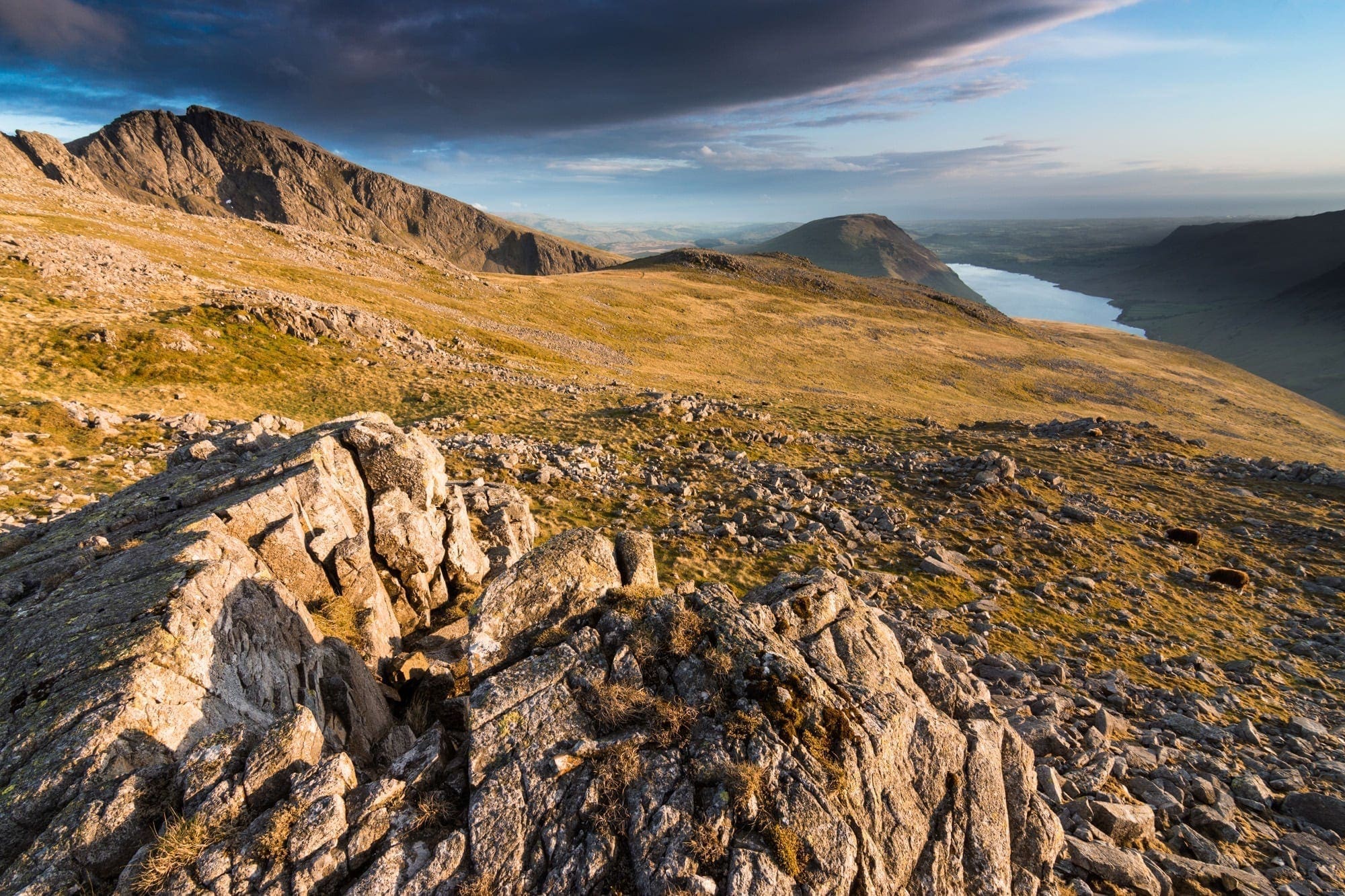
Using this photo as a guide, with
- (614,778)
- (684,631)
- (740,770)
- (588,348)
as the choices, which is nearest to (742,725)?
(740,770)

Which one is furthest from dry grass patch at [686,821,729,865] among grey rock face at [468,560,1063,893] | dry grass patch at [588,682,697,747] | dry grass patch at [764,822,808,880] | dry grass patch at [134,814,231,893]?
dry grass patch at [134,814,231,893]

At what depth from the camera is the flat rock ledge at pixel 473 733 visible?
6434 millimetres

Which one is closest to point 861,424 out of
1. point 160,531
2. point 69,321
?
point 160,531

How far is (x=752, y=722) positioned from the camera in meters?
7.72

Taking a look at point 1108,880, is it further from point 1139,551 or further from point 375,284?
point 375,284

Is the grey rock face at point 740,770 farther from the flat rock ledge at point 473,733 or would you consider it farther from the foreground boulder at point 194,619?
the foreground boulder at point 194,619

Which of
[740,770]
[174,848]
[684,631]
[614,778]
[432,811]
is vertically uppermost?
[684,631]

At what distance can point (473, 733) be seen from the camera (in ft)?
25.2

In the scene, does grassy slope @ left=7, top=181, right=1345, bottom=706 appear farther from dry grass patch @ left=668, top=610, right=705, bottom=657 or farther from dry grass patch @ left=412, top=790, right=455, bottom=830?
dry grass patch @ left=412, top=790, right=455, bottom=830

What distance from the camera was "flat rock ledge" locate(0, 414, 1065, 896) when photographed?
6434 mm

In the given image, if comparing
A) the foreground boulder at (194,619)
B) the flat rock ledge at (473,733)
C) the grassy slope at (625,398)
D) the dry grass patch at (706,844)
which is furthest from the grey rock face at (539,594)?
the grassy slope at (625,398)

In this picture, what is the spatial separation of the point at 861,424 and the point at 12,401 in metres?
50.0

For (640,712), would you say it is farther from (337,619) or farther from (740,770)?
(337,619)

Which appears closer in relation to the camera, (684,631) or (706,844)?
(706,844)
